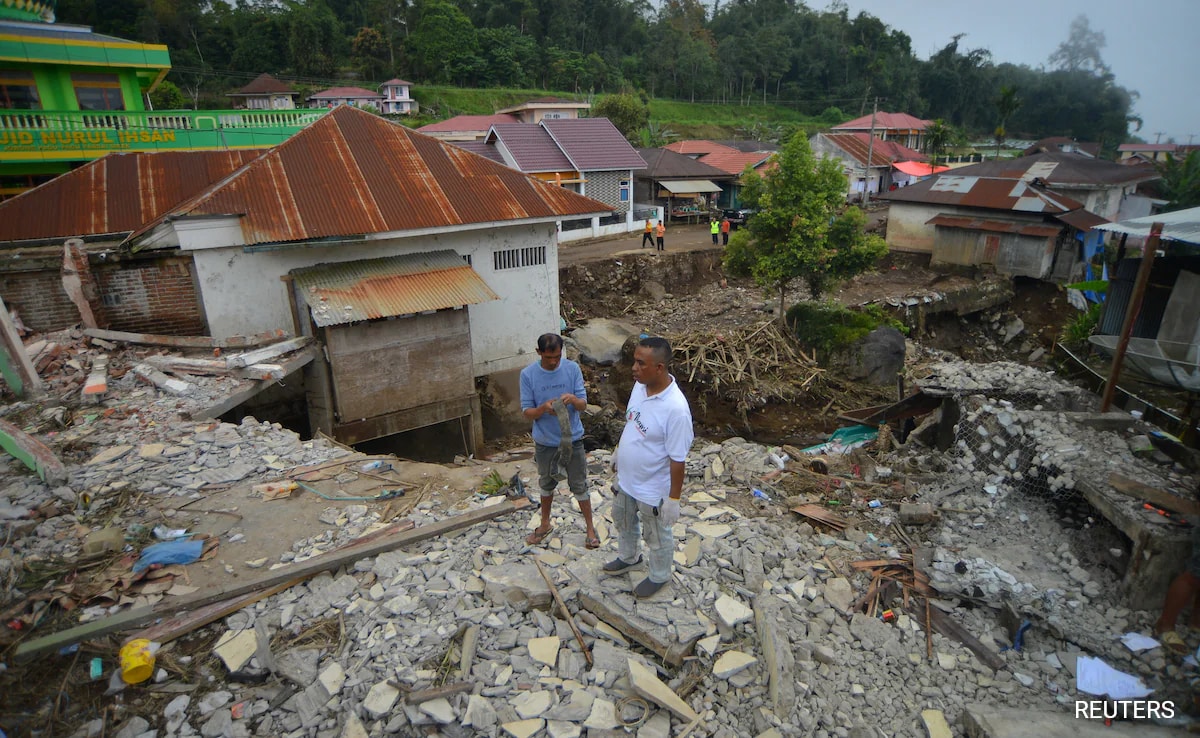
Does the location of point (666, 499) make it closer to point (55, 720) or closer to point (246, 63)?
point (55, 720)

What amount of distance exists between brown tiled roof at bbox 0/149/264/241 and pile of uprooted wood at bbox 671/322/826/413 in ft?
34.9

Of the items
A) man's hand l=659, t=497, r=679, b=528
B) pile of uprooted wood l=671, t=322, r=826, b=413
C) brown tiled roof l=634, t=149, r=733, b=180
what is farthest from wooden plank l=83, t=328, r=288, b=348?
brown tiled roof l=634, t=149, r=733, b=180

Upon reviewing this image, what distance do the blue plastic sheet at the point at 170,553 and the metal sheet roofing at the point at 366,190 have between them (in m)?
5.66

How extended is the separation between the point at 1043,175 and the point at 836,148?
16.9 metres

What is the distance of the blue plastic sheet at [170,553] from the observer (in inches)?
195

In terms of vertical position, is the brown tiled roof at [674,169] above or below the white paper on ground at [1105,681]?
above

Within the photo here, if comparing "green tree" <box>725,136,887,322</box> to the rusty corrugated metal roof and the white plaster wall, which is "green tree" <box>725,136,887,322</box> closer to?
the white plaster wall

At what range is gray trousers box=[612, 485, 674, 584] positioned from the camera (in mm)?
4234

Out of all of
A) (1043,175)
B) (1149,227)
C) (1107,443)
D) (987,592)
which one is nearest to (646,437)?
(987,592)

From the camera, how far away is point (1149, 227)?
23.0 feet

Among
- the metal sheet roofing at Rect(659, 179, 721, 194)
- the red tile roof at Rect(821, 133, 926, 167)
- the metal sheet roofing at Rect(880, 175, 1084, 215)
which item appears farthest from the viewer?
the red tile roof at Rect(821, 133, 926, 167)

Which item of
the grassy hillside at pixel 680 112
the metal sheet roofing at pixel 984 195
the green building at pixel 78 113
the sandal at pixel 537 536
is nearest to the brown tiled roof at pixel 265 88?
the grassy hillside at pixel 680 112

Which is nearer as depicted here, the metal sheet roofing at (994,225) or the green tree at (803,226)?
the green tree at (803,226)

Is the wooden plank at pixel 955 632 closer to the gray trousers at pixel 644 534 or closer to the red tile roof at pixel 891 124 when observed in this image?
the gray trousers at pixel 644 534
